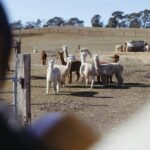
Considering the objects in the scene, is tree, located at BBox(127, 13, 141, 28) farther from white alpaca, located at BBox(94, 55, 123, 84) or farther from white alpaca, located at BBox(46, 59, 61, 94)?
white alpaca, located at BBox(46, 59, 61, 94)

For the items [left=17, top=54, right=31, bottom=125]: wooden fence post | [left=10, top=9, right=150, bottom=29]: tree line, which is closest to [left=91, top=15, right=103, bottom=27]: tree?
[left=10, top=9, right=150, bottom=29]: tree line

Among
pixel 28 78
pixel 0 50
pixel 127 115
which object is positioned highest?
pixel 0 50

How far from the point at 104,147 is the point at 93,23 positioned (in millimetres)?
120530

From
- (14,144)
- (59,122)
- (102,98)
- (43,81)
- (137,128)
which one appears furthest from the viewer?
(43,81)

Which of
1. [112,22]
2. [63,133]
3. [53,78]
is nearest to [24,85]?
[63,133]

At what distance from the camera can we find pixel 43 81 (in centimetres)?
2247

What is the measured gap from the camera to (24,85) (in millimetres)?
8320

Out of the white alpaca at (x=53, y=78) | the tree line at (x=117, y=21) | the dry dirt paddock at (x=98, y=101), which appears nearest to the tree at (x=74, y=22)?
the tree line at (x=117, y=21)

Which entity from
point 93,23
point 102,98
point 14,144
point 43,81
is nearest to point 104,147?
point 14,144

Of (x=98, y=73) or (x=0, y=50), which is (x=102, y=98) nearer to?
(x=98, y=73)

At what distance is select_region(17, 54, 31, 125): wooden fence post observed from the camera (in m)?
8.19

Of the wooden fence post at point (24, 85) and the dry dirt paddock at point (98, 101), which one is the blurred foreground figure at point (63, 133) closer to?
the wooden fence post at point (24, 85)

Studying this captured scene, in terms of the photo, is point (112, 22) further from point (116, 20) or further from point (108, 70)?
point (108, 70)

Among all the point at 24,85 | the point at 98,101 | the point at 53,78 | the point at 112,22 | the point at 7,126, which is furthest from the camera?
the point at 112,22
